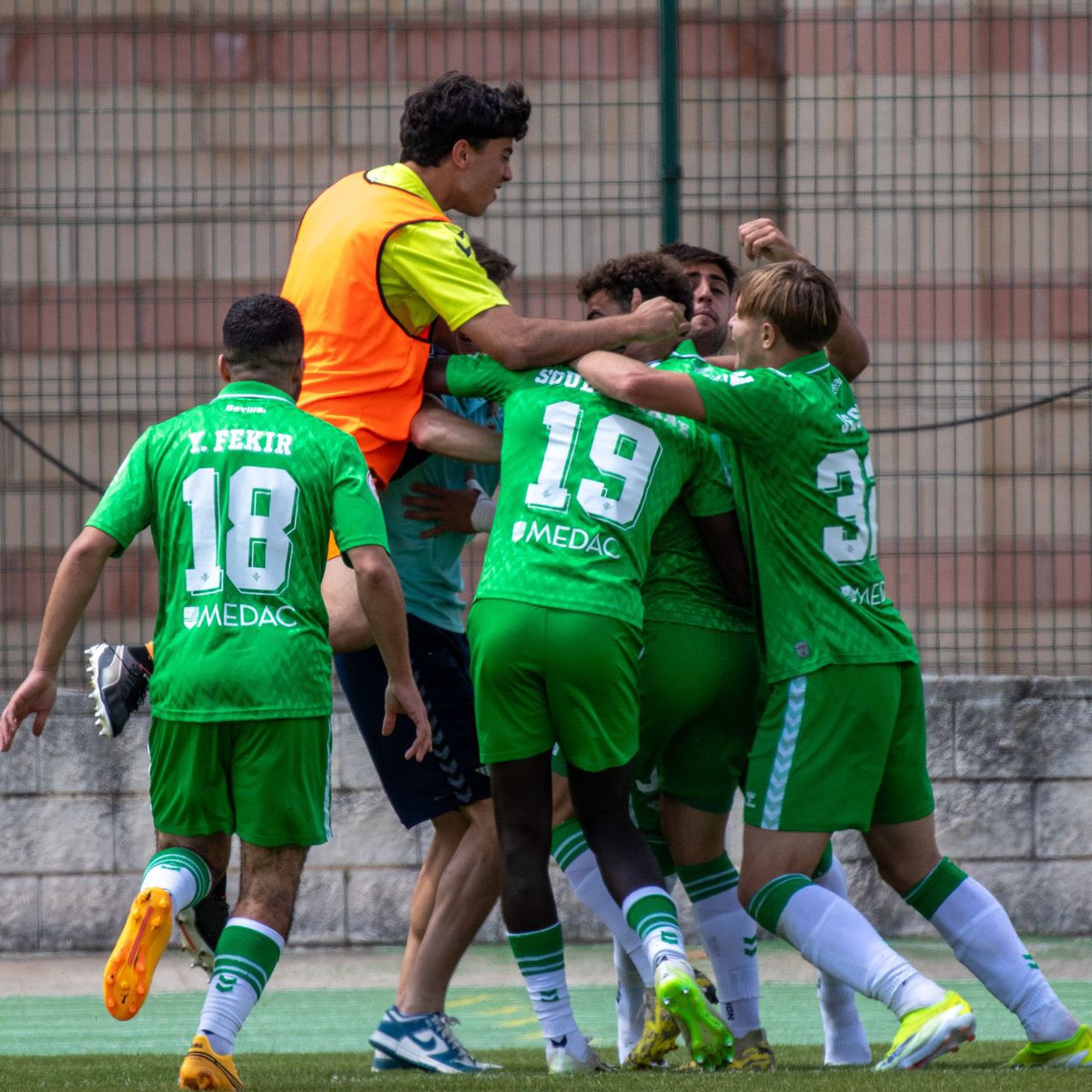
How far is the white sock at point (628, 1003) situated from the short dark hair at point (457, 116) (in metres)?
2.18

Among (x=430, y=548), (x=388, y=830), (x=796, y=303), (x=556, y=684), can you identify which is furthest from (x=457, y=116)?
(x=388, y=830)

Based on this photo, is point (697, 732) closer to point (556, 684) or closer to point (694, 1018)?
point (556, 684)

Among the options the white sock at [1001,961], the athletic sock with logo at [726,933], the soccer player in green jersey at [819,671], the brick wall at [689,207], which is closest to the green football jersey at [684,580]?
the soccer player in green jersey at [819,671]

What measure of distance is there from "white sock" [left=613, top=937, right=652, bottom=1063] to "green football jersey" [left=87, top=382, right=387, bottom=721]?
1310 millimetres

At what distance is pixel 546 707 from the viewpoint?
4.33 meters

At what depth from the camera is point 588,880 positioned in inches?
192

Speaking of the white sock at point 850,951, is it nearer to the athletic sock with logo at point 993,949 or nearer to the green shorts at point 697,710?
the athletic sock with logo at point 993,949

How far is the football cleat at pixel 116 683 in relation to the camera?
4551 mm

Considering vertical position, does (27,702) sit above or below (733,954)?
above

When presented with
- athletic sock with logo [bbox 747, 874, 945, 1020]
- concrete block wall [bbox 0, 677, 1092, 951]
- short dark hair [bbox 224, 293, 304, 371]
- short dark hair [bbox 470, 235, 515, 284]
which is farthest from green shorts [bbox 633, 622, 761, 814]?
concrete block wall [bbox 0, 677, 1092, 951]

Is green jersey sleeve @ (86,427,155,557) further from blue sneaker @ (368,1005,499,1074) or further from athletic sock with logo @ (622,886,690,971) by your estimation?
blue sneaker @ (368,1005,499,1074)

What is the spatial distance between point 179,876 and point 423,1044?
124 centimetres

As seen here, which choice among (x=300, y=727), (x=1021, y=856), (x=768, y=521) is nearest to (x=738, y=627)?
(x=768, y=521)

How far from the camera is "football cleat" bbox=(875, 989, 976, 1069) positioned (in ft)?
12.9
